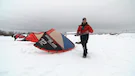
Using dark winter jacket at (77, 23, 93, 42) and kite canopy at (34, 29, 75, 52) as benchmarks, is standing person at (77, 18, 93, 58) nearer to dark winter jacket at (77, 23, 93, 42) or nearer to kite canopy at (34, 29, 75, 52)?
dark winter jacket at (77, 23, 93, 42)

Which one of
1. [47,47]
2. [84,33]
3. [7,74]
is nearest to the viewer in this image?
[7,74]

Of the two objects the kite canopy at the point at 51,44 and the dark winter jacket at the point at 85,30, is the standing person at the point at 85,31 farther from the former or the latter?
the kite canopy at the point at 51,44

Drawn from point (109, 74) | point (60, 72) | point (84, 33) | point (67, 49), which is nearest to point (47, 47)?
point (67, 49)

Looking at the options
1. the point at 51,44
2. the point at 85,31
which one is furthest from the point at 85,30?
the point at 51,44

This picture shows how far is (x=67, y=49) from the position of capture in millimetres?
5492

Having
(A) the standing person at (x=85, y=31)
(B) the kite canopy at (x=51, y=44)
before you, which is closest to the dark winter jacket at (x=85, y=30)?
(A) the standing person at (x=85, y=31)

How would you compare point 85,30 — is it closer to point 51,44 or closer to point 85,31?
point 85,31

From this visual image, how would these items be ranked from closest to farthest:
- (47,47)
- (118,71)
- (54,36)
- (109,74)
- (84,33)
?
(109,74), (118,71), (84,33), (47,47), (54,36)

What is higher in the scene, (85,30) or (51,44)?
(85,30)

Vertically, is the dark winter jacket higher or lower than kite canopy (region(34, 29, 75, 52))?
higher

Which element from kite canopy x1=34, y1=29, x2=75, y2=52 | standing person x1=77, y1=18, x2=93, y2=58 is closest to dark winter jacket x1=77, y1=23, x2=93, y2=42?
standing person x1=77, y1=18, x2=93, y2=58

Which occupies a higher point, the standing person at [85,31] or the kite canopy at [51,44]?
the standing person at [85,31]

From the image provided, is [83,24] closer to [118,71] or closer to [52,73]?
[118,71]

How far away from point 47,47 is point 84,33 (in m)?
2.07
